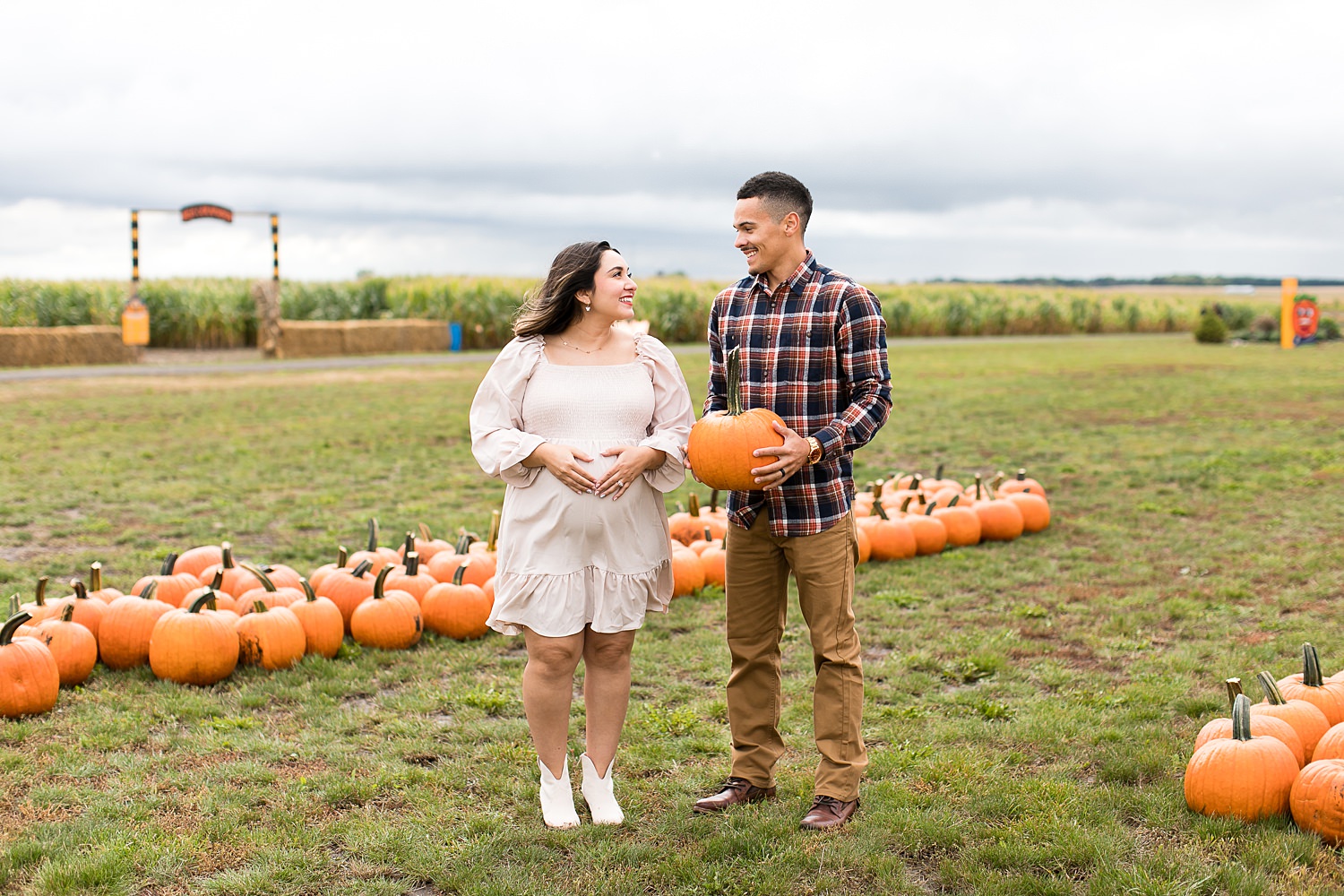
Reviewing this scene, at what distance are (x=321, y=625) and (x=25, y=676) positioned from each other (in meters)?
1.36

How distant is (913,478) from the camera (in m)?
8.45

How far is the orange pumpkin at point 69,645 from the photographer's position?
517 cm

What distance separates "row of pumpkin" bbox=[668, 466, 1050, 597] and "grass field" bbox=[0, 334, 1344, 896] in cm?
20

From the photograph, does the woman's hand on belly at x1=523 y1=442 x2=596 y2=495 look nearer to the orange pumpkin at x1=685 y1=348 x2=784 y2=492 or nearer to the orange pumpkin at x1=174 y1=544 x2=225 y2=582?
the orange pumpkin at x1=685 y1=348 x2=784 y2=492

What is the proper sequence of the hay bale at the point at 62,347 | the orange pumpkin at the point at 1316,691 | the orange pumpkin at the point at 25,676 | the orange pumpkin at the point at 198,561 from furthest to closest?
the hay bale at the point at 62,347, the orange pumpkin at the point at 198,561, the orange pumpkin at the point at 25,676, the orange pumpkin at the point at 1316,691

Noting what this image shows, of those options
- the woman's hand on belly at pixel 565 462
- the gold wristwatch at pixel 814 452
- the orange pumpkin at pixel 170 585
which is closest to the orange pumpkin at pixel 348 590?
the orange pumpkin at pixel 170 585

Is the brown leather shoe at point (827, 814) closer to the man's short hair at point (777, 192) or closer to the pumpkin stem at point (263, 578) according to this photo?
the man's short hair at point (777, 192)

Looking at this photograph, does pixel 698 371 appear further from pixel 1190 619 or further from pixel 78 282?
pixel 78 282

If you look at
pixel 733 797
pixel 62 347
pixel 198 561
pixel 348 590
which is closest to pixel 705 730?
pixel 733 797

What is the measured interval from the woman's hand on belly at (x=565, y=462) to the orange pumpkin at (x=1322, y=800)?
2645 millimetres

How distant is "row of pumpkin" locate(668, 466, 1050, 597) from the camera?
7051 mm

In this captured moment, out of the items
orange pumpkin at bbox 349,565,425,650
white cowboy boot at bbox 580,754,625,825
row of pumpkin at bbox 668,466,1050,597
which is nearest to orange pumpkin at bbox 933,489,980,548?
row of pumpkin at bbox 668,466,1050,597

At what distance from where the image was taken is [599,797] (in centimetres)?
404

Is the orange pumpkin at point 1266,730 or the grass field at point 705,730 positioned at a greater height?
the orange pumpkin at point 1266,730
